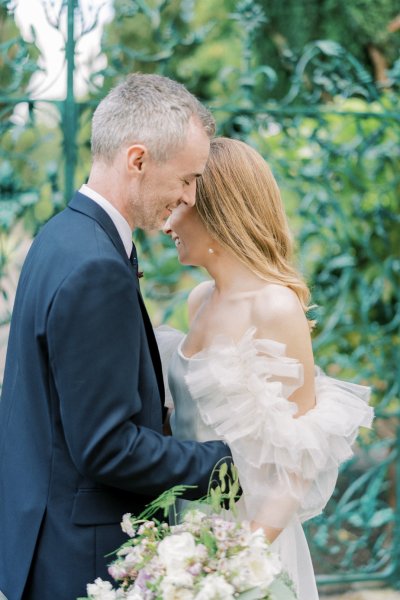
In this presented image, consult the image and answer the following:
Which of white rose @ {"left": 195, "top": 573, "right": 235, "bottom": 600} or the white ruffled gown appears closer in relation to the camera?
white rose @ {"left": 195, "top": 573, "right": 235, "bottom": 600}

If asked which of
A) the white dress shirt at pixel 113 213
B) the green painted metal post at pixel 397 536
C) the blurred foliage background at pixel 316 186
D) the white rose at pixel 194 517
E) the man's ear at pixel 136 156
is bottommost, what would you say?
the green painted metal post at pixel 397 536

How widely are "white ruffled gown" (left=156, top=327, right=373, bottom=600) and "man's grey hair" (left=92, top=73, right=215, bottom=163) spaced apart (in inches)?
22.8

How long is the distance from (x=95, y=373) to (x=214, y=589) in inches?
19.5

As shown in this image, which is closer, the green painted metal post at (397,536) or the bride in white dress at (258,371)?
the bride in white dress at (258,371)

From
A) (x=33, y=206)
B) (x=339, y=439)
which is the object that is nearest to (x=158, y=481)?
(x=339, y=439)

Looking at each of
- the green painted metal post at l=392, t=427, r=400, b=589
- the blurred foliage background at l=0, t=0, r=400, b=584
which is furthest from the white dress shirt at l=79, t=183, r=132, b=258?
the green painted metal post at l=392, t=427, r=400, b=589

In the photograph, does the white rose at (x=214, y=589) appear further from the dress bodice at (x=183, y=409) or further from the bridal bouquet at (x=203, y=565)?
the dress bodice at (x=183, y=409)

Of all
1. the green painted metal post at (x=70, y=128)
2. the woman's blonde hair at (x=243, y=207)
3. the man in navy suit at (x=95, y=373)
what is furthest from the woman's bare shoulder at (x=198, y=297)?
the green painted metal post at (x=70, y=128)

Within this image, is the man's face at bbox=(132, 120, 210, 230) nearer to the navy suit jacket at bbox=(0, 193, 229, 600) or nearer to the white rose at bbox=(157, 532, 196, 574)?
the navy suit jacket at bbox=(0, 193, 229, 600)

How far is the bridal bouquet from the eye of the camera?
1.49m

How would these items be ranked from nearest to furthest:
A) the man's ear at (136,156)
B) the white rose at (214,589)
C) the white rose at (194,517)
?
the white rose at (214,589) < the white rose at (194,517) < the man's ear at (136,156)

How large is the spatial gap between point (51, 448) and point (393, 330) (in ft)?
9.27

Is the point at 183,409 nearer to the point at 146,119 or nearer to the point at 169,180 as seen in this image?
Result: the point at 169,180

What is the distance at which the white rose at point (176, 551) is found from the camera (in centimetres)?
150
